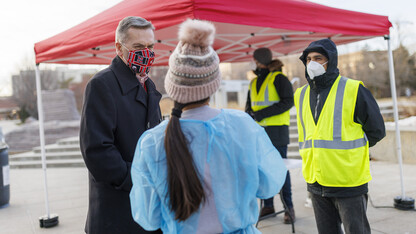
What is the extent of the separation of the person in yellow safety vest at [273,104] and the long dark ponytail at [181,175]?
10.1 feet

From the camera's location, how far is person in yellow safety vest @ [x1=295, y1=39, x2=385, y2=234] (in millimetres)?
2500

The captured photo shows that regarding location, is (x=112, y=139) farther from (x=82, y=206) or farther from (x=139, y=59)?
(x=82, y=206)

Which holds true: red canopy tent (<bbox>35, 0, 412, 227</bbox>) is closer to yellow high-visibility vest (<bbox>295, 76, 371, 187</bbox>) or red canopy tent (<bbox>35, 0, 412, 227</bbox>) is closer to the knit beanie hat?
yellow high-visibility vest (<bbox>295, 76, 371, 187</bbox>)

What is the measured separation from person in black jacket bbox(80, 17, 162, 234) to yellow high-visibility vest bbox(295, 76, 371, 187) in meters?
1.28

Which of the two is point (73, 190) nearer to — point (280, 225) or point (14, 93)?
point (280, 225)

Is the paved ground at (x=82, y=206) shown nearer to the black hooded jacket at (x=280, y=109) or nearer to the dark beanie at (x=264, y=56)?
the black hooded jacket at (x=280, y=109)

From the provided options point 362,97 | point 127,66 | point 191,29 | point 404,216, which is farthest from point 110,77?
point 404,216

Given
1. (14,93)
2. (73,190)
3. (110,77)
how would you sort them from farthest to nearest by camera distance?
(14,93) < (73,190) < (110,77)

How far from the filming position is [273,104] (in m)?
4.27

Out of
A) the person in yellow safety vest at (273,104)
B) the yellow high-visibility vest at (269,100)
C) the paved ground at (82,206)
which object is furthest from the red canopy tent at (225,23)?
the paved ground at (82,206)

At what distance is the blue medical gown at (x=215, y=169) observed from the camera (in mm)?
1333

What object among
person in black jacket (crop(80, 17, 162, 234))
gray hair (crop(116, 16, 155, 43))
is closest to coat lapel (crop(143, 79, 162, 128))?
person in black jacket (crop(80, 17, 162, 234))

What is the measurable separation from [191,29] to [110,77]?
0.86 m

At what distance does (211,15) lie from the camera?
115 inches
